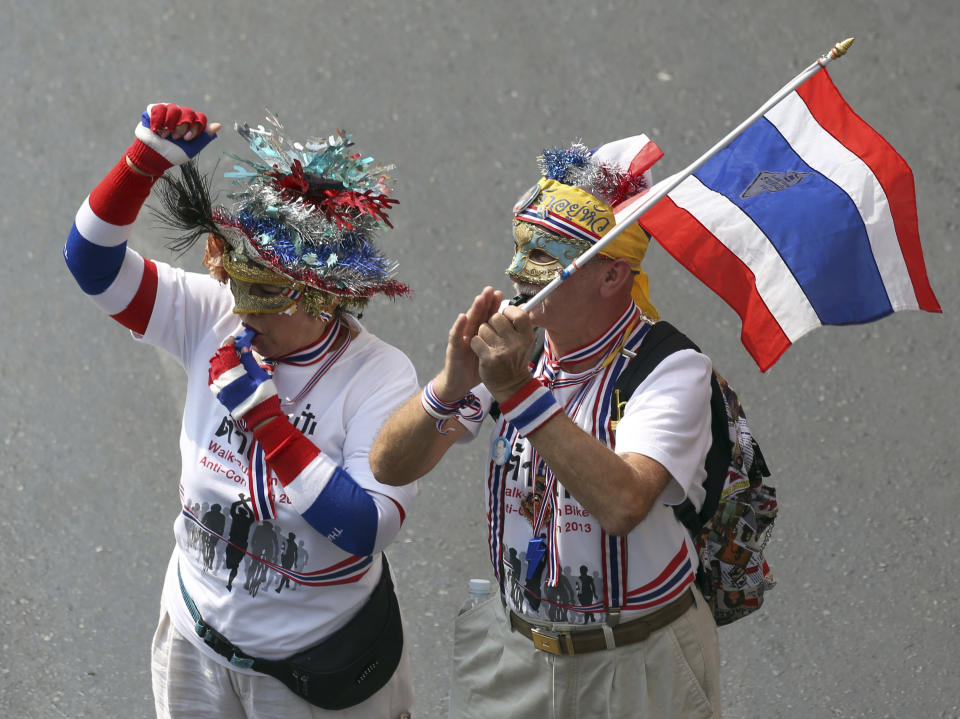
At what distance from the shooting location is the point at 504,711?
289cm

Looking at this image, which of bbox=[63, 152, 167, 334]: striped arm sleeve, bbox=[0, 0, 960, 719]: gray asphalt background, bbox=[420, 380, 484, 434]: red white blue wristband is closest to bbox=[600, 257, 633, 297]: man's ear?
bbox=[420, 380, 484, 434]: red white blue wristband

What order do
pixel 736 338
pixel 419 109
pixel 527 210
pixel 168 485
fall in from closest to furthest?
pixel 527 210 < pixel 168 485 < pixel 736 338 < pixel 419 109

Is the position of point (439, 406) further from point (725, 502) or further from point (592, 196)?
point (725, 502)

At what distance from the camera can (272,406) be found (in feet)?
9.41

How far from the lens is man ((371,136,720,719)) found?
2.56 meters

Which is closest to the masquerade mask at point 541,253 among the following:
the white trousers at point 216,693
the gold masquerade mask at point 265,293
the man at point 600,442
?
the man at point 600,442

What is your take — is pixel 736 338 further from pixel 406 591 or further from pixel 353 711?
pixel 353 711

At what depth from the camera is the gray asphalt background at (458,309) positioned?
448 centimetres

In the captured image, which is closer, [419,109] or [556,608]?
[556,608]

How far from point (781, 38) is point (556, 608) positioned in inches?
179

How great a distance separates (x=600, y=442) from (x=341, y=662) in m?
0.98

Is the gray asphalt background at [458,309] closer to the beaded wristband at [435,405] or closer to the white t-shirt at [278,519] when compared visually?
the white t-shirt at [278,519]

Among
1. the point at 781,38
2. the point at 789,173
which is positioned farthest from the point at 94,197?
the point at 781,38

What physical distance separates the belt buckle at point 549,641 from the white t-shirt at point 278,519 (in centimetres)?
42
